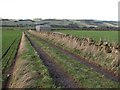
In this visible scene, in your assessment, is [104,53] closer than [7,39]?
Yes

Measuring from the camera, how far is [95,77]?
20.7m

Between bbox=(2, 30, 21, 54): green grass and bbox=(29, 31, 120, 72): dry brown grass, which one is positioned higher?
bbox=(29, 31, 120, 72): dry brown grass

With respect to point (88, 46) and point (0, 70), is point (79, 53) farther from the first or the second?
point (0, 70)

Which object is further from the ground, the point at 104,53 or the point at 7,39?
the point at 104,53

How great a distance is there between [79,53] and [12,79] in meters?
16.3

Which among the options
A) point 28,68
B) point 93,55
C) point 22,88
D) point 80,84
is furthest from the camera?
point 93,55

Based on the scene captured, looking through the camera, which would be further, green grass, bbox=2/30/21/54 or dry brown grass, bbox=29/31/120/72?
green grass, bbox=2/30/21/54

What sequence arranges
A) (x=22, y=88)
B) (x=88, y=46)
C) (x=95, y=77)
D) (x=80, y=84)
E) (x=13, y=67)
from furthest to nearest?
(x=88, y=46) < (x=13, y=67) < (x=95, y=77) < (x=80, y=84) < (x=22, y=88)

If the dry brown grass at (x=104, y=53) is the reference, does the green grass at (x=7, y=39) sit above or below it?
below

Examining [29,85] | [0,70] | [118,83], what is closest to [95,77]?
[118,83]

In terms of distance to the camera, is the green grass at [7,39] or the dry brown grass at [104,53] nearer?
the dry brown grass at [104,53]

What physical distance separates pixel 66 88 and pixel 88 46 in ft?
59.2

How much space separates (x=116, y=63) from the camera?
24703 millimetres

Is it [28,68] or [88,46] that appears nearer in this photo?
[28,68]
